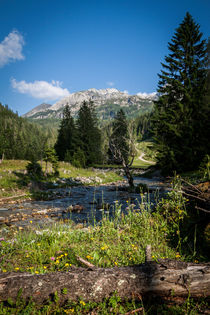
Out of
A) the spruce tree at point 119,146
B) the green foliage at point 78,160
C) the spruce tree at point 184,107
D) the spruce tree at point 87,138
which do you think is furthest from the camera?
the spruce tree at point 87,138

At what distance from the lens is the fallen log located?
191 cm

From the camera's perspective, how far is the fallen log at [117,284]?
1.91 m

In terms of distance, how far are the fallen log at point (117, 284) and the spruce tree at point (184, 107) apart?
1793 cm

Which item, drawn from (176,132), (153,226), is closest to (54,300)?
(153,226)

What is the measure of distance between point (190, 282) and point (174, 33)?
28.3m

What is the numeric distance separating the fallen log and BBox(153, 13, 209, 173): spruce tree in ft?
58.8

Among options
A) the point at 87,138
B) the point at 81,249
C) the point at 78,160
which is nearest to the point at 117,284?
the point at 81,249

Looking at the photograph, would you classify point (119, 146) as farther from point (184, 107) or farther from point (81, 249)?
point (81, 249)

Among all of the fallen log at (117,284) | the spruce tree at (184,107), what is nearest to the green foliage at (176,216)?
the fallen log at (117,284)

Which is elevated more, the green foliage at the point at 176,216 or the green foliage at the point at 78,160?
the green foliage at the point at 78,160

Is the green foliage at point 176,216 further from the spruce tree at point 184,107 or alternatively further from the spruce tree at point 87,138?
the spruce tree at point 87,138

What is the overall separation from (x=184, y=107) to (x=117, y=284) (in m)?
21.7

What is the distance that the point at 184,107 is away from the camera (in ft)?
65.8

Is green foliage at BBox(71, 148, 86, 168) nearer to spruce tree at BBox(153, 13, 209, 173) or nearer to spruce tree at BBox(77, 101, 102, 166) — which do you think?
spruce tree at BBox(77, 101, 102, 166)
